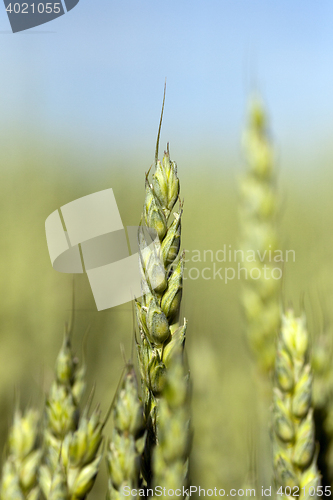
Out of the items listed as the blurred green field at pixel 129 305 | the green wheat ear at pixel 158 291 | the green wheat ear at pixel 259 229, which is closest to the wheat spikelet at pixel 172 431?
the green wheat ear at pixel 158 291

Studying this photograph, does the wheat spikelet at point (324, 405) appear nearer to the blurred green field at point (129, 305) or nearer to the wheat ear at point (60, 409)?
the blurred green field at point (129, 305)

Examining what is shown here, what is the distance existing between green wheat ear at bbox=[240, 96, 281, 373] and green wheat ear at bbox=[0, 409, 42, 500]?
41cm

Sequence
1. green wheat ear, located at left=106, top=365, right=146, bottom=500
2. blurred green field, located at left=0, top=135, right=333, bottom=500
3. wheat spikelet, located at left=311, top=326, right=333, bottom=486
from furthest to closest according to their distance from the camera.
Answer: blurred green field, located at left=0, top=135, right=333, bottom=500 < wheat spikelet, located at left=311, top=326, right=333, bottom=486 < green wheat ear, located at left=106, top=365, right=146, bottom=500

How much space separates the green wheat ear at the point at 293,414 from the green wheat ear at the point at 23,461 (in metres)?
0.33

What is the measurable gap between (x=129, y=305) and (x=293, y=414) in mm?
662

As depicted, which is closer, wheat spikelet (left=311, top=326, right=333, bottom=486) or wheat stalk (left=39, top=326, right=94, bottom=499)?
wheat stalk (left=39, top=326, right=94, bottom=499)

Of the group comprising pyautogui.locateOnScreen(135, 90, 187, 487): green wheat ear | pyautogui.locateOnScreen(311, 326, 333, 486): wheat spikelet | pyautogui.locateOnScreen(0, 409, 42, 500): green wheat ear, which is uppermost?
pyautogui.locateOnScreen(135, 90, 187, 487): green wheat ear

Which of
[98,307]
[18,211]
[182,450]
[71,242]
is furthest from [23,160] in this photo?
[182,450]

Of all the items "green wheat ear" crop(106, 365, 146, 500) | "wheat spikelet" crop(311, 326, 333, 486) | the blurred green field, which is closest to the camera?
"green wheat ear" crop(106, 365, 146, 500)

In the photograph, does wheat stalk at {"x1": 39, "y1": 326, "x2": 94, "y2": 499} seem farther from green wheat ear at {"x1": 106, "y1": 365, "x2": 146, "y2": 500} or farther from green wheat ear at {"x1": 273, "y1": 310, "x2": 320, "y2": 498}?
green wheat ear at {"x1": 273, "y1": 310, "x2": 320, "y2": 498}

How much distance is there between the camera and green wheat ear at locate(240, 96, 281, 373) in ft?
2.47

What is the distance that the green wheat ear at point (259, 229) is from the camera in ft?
2.47

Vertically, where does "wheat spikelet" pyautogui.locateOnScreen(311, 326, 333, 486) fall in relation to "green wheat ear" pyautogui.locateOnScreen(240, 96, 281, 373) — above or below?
below

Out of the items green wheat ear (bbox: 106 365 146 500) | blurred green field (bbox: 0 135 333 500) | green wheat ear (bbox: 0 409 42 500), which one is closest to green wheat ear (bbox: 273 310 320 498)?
blurred green field (bbox: 0 135 333 500)
